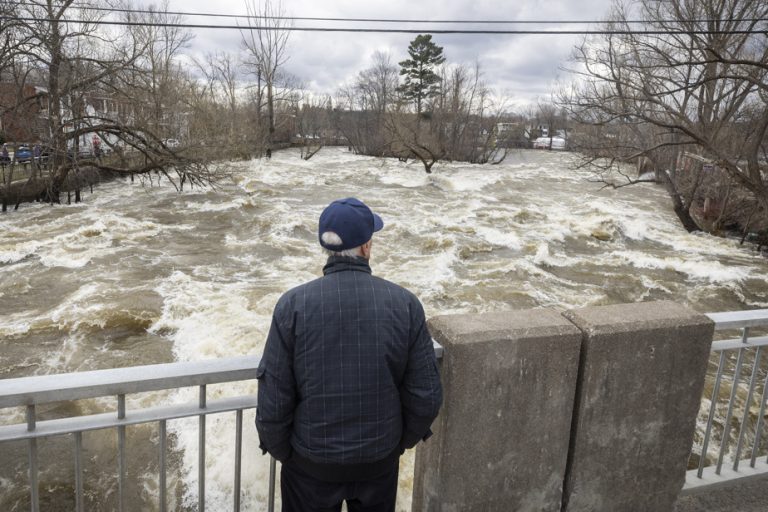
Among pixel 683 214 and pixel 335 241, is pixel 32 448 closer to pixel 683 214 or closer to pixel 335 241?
pixel 335 241

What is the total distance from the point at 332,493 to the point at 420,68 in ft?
205

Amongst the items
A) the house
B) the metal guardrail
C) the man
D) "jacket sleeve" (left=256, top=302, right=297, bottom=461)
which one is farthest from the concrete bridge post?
the house

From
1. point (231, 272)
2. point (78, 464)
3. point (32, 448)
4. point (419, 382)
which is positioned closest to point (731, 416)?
point (419, 382)

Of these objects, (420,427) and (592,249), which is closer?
(420,427)

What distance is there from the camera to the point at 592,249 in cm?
1669

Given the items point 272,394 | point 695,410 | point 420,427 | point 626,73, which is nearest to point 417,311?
point 420,427

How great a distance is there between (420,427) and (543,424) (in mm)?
761

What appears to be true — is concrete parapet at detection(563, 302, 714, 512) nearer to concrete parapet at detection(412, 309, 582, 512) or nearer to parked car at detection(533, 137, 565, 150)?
concrete parapet at detection(412, 309, 582, 512)

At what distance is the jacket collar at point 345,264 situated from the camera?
80.0 inches

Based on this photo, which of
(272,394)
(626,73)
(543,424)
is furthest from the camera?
(626,73)

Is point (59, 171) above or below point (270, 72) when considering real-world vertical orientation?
below

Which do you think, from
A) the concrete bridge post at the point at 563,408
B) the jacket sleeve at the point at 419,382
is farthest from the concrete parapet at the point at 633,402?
the jacket sleeve at the point at 419,382

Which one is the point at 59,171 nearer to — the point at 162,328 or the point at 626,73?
the point at 162,328

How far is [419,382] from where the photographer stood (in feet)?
6.70
